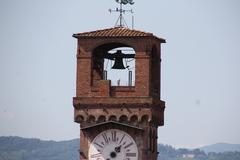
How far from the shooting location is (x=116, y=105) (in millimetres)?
75438

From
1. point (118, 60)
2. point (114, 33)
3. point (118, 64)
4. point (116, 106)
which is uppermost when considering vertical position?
point (114, 33)

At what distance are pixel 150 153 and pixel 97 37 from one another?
Result: 23.8 feet

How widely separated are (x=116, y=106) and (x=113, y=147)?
2.32 m

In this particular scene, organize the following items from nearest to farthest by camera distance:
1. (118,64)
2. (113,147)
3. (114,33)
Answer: (113,147) < (114,33) < (118,64)

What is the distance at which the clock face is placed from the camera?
75000 millimetres

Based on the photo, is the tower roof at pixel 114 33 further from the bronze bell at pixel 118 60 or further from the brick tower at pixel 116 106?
the bronze bell at pixel 118 60

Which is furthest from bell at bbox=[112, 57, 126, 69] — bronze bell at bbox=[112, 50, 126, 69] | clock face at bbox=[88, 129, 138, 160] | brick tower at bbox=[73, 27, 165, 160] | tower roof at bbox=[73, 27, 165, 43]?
clock face at bbox=[88, 129, 138, 160]

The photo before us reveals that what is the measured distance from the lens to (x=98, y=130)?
75500 millimetres

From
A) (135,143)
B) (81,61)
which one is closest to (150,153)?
(135,143)

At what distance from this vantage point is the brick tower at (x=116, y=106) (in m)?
75.2

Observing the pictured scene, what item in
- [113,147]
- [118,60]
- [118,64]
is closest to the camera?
[113,147]

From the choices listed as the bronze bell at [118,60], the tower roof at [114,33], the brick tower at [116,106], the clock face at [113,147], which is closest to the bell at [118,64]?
the bronze bell at [118,60]

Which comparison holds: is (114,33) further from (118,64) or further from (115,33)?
(118,64)

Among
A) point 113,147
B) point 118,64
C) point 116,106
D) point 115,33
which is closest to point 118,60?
point 118,64
